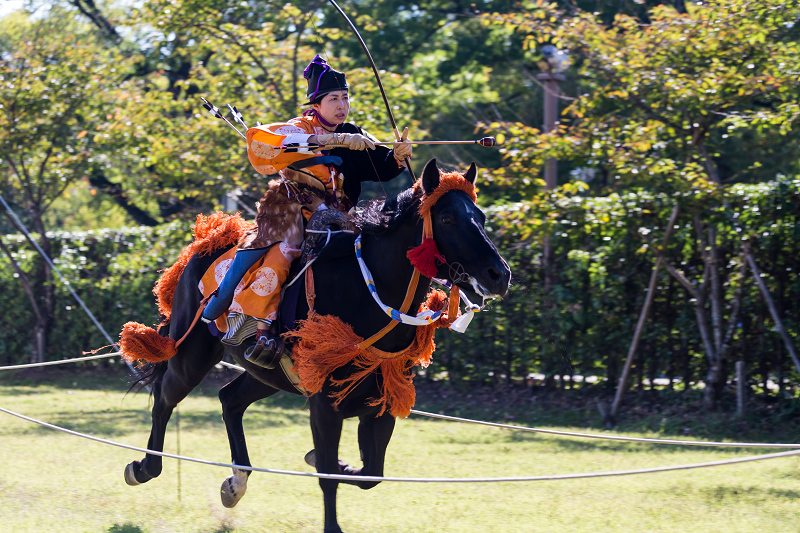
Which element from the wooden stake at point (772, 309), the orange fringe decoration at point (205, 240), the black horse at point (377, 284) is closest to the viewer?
the black horse at point (377, 284)

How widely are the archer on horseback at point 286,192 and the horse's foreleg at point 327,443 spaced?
0.44m

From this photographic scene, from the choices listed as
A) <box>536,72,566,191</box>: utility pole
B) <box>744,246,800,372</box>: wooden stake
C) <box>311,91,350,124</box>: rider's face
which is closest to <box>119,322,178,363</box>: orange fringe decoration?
<box>311,91,350,124</box>: rider's face

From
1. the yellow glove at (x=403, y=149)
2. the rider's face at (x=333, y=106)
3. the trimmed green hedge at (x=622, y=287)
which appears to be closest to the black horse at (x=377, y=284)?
the yellow glove at (x=403, y=149)

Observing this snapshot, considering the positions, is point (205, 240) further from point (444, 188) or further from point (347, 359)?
point (444, 188)

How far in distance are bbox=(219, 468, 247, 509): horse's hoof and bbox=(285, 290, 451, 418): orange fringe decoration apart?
132cm

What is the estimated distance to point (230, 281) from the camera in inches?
203

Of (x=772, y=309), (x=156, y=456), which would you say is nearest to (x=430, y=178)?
(x=156, y=456)

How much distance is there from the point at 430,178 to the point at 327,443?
5.54 feet

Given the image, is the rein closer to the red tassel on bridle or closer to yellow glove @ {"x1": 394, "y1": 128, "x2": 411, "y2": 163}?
the red tassel on bridle

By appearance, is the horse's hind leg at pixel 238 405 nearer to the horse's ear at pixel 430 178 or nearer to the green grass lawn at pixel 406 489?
the green grass lawn at pixel 406 489

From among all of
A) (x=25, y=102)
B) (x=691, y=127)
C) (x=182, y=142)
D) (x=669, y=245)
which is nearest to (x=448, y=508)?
(x=669, y=245)

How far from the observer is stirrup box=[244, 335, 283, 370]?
4.83 metres

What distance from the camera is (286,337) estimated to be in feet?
15.9

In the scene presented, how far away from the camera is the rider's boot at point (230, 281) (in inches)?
201
